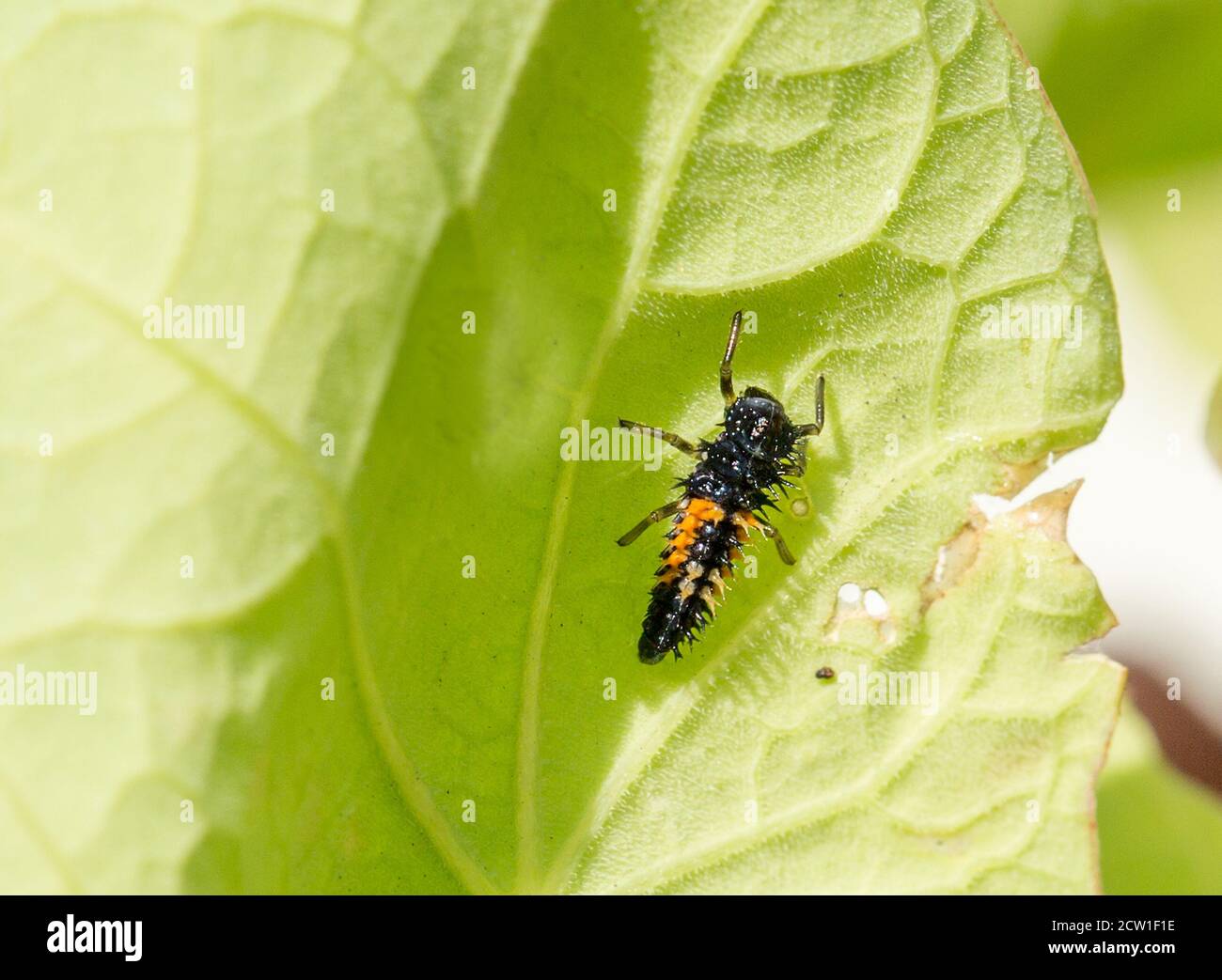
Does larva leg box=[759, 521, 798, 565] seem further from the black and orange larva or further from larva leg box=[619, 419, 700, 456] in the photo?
larva leg box=[619, 419, 700, 456]

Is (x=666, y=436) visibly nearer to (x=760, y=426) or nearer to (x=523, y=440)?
(x=760, y=426)

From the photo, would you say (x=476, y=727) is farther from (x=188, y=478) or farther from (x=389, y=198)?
(x=389, y=198)

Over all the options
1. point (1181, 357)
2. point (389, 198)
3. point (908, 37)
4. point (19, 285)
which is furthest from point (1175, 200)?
point (19, 285)

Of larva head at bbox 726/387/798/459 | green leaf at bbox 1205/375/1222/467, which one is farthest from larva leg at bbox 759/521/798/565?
green leaf at bbox 1205/375/1222/467

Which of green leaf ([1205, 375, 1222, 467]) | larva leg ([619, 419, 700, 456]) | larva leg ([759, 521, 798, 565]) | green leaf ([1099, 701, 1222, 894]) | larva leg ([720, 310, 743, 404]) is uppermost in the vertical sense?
green leaf ([1205, 375, 1222, 467])

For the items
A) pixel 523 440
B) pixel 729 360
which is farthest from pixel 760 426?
pixel 523 440
